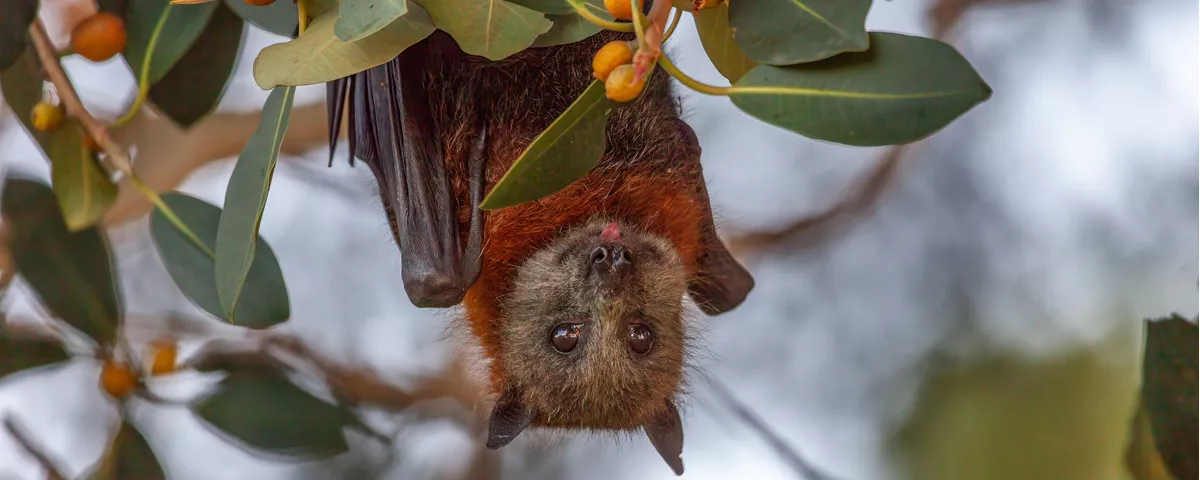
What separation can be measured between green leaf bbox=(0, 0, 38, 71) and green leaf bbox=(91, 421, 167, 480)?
146cm

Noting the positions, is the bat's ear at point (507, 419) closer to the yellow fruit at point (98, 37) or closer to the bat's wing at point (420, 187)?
the bat's wing at point (420, 187)

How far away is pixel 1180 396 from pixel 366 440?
3.99 metres

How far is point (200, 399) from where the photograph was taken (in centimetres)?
366

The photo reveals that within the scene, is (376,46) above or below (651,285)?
above

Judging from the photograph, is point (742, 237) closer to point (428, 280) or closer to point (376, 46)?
point (428, 280)

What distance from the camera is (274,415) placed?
3.71 metres

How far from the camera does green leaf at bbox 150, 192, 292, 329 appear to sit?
108 inches

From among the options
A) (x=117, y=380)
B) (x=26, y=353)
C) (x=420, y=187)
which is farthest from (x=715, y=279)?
(x=26, y=353)

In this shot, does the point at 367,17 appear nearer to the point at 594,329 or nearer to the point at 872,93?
the point at 872,93

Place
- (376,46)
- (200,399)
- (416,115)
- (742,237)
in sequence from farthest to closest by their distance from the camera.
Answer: (742,237), (200,399), (416,115), (376,46)

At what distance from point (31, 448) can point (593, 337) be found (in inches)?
79.2

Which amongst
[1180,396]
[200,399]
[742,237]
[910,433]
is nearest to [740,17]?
[1180,396]

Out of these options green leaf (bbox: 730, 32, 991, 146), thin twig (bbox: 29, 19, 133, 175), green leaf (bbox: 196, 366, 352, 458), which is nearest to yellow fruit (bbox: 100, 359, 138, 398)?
green leaf (bbox: 196, 366, 352, 458)

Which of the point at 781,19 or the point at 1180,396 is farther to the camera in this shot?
the point at 1180,396
